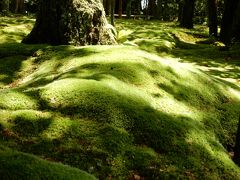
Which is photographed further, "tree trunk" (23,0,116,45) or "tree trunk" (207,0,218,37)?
"tree trunk" (207,0,218,37)

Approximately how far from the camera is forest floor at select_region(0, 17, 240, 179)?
6.78 m

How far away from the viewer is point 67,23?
13.9 m

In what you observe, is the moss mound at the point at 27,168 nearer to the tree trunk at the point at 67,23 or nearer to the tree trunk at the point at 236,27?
the tree trunk at the point at 67,23

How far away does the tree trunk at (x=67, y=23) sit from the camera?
546 inches

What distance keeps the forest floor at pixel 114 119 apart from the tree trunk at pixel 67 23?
6.51 feet

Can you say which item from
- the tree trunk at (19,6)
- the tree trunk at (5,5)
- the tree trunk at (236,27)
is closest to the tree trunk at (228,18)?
the tree trunk at (236,27)

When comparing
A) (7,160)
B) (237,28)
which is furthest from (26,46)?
(237,28)

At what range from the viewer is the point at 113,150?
7.14m

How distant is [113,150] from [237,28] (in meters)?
20.3

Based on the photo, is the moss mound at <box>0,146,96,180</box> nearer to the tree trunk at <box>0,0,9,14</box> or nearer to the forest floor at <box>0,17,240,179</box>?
the forest floor at <box>0,17,240,179</box>

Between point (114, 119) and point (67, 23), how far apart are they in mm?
6946

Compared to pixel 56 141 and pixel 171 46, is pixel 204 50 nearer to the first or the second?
pixel 171 46

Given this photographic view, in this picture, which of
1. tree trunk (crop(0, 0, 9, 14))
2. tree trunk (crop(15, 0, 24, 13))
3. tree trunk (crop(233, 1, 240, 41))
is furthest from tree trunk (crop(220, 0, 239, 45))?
tree trunk (crop(15, 0, 24, 13))

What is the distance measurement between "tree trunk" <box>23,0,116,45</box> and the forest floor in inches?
78.1
